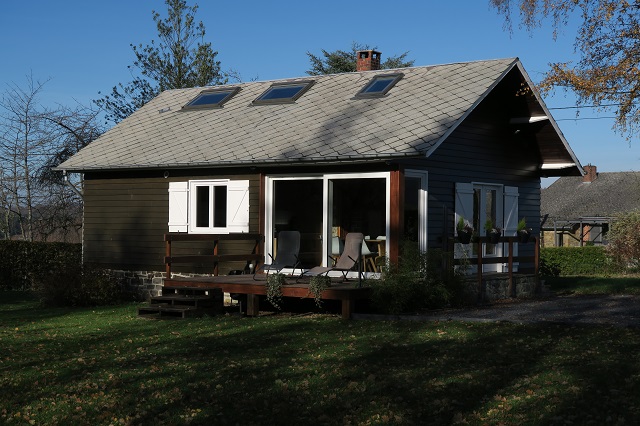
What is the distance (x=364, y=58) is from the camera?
21.7m

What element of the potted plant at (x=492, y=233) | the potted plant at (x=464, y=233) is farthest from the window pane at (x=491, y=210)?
the potted plant at (x=464, y=233)

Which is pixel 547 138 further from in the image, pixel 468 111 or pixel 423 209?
pixel 423 209

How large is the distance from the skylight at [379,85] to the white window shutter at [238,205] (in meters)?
3.13

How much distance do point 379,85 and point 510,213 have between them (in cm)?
378

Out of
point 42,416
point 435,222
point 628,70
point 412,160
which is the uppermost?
point 628,70

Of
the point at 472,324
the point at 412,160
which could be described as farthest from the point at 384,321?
the point at 412,160

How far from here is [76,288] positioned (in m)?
17.4

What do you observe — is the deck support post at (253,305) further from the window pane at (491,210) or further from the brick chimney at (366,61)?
the brick chimney at (366,61)

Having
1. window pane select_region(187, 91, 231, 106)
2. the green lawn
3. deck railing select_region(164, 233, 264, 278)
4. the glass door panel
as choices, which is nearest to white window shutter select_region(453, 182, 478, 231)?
the glass door panel

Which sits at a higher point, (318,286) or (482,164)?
(482,164)

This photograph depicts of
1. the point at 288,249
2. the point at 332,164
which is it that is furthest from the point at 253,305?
the point at 332,164

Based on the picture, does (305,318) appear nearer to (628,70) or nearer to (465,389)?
(465,389)

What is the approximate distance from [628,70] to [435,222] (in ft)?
15.1

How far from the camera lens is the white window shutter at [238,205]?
17.2 meters
